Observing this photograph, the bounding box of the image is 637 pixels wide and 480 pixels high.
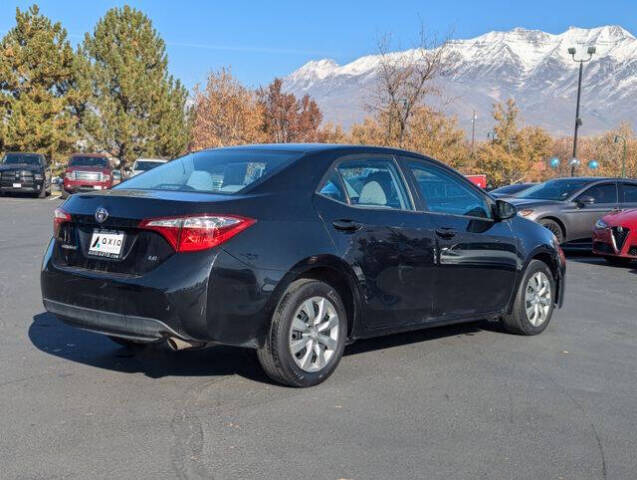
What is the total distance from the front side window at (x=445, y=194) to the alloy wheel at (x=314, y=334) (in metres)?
1.34

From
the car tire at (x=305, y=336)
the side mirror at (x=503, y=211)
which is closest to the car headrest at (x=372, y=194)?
the car tire at (x=305, y=336)

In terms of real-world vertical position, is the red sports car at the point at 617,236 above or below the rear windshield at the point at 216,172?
below

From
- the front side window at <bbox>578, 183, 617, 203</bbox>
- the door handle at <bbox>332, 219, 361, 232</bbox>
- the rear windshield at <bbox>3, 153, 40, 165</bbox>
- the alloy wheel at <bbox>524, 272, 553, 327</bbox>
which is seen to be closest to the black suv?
the rear windshield at <bbox>3, 153, 40, 165</bbox>

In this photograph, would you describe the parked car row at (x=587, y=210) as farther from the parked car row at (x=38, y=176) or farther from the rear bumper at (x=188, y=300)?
the parked car row at (x=38, y=176)

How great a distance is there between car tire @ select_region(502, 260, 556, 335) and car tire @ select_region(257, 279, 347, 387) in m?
2.27

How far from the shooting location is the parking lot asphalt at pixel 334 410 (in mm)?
4035

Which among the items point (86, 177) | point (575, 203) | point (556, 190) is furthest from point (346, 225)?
point (86, 177)

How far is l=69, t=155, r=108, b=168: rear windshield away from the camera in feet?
106

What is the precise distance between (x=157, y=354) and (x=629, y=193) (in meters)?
12.2

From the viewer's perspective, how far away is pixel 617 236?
43.0ft

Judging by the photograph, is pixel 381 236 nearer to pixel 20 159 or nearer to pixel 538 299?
pixel 538 299

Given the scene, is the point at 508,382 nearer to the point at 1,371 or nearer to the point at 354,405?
the point at 354,405

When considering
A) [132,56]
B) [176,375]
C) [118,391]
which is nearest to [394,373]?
[176,375]

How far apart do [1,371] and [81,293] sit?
0.98 m
